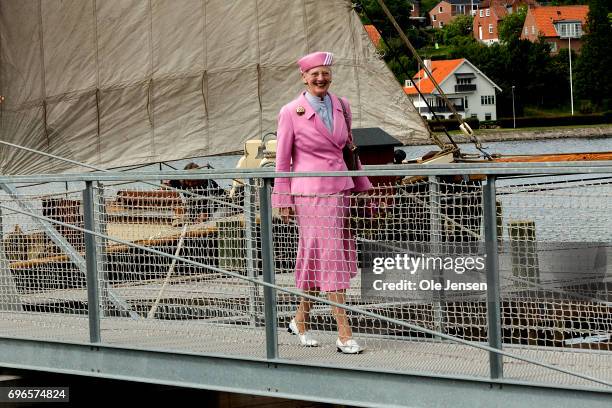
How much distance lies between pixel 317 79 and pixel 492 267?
1.51 m

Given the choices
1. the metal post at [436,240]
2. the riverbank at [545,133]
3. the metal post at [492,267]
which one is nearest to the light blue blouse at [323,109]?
the metal post at [436,240]

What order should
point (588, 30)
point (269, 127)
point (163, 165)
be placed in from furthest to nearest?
point (588, 30) < point (163, 165) < point (269, 127)

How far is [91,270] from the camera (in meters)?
8.19

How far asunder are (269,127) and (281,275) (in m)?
8.50

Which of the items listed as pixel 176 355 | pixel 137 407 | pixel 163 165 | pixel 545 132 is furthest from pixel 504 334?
pixel 545 132

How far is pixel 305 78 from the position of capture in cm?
750

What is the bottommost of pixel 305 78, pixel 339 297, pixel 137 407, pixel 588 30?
pixel 137 407

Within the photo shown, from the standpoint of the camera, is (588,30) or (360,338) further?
(588,30)

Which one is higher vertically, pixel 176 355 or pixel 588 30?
pixel 588 30

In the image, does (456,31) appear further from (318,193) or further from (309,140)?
(318,193)

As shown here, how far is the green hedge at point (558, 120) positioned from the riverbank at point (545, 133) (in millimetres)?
1857

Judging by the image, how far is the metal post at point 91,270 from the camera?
8133 millimetres

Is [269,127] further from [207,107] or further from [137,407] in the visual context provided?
[137,407]

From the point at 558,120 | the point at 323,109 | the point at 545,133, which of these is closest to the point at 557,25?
the point at 558,120
